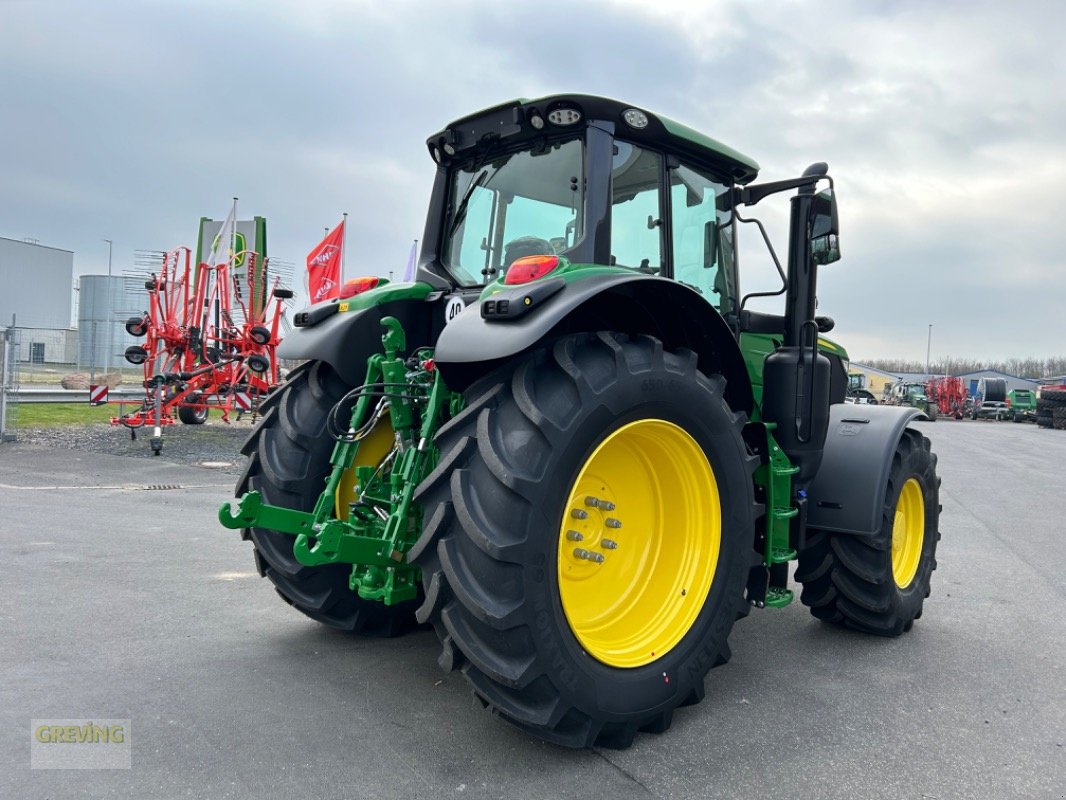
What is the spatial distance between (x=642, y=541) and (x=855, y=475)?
140 cm

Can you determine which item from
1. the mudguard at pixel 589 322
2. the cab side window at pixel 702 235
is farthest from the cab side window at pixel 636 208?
the mudguard at pixel 589 322

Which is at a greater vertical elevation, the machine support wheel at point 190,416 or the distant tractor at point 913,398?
the distant tractor at point 913,398

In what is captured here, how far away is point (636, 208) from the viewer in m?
3.55

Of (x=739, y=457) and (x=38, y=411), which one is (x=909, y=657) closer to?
(x=739, y=457)

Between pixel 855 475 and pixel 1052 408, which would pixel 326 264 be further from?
pixel 1052 408

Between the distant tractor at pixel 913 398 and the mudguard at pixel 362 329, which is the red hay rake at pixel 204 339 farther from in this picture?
the distant tractor at pixel 913 398

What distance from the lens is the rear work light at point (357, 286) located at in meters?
3.90

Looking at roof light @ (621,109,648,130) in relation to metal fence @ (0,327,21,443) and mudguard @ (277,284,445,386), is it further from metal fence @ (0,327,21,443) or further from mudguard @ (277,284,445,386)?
metal fence @ (0,327,21,443)

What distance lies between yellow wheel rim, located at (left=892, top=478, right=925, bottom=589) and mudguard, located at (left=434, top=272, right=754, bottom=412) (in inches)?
60.6

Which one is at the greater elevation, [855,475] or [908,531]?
[855,475]

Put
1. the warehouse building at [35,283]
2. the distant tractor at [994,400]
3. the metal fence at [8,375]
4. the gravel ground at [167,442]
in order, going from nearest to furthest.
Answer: the gravel ground at [167,442] → the metal fence at [8,375] → the warehouse building at [35,283] → the distant tractor at [994,400]

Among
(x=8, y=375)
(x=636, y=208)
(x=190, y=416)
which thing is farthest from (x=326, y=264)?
(x=636, y=208)

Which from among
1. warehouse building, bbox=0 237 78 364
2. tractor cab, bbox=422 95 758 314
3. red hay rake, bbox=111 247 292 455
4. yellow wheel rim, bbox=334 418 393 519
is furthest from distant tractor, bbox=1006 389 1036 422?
warehouse building, bbox=0 237 78 364

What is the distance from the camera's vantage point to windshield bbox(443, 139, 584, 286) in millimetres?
3395
